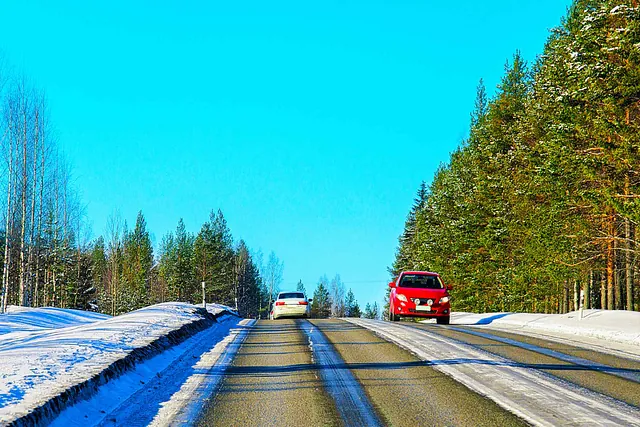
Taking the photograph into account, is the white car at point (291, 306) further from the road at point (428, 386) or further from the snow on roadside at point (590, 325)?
the road at point (428, 386)

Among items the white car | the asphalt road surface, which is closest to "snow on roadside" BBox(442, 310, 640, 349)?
the asphalt road surface

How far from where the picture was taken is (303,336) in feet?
46.8

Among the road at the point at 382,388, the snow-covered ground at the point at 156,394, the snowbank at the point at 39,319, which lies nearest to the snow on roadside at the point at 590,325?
the road at the point at 382,388

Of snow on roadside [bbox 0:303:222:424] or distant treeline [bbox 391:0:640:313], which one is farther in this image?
distant treeline [bbox 391:0:640:313]

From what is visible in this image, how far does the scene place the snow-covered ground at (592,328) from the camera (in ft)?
41.6

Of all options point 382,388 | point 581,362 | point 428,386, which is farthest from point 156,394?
point 581,362

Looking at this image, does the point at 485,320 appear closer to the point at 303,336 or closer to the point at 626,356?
the point at 303,336

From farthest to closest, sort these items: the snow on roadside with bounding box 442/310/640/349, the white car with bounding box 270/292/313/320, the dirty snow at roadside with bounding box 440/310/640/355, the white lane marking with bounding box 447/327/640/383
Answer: the white car with bounding box 270/292/313/320 → the snow on roadside with bounding box 442/310/640/349 → the dirty snow at roadside with bounding box 440/310/640/355 → the white lane marking with bounding box 447/327/640/383

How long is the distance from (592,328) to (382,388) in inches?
415

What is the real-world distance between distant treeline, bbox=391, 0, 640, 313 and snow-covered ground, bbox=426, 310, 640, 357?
3.64 metres

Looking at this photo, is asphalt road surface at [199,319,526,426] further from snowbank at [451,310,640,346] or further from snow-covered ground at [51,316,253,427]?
snowbank at [451,310,640,346]

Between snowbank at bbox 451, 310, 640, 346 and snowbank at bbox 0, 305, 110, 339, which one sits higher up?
snowbank at bbox 451, 310, 640, 346

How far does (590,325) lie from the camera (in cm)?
1617

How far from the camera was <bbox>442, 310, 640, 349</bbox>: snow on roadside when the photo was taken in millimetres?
13922
